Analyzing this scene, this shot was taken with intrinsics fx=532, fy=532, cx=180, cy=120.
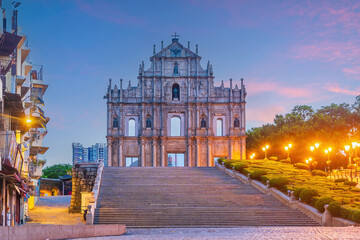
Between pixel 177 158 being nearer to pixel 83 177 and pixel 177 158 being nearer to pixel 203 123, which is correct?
pixel 203 123

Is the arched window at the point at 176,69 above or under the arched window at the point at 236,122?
above

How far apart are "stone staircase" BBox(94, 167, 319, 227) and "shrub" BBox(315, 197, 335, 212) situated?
862mm

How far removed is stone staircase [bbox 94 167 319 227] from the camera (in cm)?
2997

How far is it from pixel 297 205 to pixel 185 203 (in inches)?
274

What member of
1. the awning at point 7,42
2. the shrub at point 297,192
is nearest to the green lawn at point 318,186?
the shrub at point 297,192

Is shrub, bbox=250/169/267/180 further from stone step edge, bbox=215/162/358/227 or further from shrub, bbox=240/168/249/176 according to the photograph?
shrub, bbox=240/168/249/176

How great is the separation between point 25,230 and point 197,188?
23.4 m

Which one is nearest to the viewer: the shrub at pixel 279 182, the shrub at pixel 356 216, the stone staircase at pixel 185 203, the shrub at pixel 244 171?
the shrub at pixel 356 216

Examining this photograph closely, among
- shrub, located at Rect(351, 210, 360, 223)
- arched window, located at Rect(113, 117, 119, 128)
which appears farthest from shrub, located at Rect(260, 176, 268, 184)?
arched window, located at Rect(113, 117, 119, 128)

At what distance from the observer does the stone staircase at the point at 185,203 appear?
2997cm

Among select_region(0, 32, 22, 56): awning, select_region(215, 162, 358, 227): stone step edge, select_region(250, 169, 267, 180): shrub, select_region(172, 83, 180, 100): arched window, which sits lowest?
select_region(215, 162, 358, 227): stone step edge

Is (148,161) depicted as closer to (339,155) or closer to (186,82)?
(186,82)

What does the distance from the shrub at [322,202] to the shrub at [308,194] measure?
5.06 ft

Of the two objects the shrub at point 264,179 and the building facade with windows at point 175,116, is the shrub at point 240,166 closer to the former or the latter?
the shrub at point 264,179
